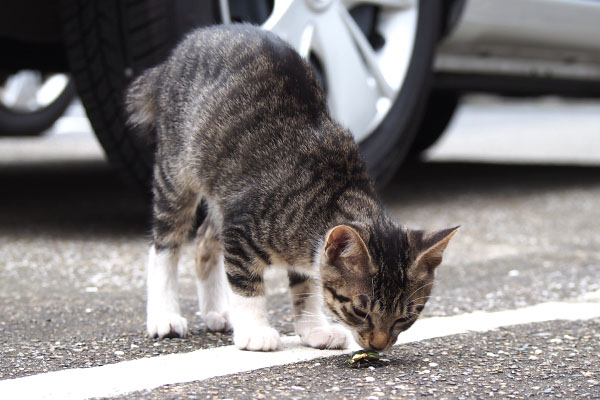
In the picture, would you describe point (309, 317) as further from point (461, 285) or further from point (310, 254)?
point (461, 285)

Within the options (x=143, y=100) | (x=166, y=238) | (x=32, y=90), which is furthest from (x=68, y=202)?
(x=32, y=90)

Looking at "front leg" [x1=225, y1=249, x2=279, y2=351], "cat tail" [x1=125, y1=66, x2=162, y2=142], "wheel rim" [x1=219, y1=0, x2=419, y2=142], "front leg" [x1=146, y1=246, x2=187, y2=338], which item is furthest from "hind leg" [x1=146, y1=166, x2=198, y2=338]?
"wheel rim" [x1=219, y1=0, x2=419, y2=142]

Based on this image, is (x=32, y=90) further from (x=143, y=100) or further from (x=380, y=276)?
(x=380, y=276)

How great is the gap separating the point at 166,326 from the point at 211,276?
421mm

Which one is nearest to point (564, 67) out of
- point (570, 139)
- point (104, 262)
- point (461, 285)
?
point (461, 285)

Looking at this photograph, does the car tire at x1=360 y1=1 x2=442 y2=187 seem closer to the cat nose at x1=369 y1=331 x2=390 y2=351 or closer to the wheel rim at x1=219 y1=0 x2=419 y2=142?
the wheel rim at x1=219 y1=0 x2=419 y2=142

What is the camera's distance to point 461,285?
355 centimetres

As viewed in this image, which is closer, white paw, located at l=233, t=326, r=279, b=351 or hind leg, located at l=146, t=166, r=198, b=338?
white paw, located at l=233, t=326, r=279, b=351

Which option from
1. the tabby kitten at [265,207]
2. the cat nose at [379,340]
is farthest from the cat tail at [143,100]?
the cat nose at [379,340]

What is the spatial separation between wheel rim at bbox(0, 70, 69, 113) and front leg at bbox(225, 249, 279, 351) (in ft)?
18.0

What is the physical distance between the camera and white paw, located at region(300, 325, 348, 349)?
8.98ft

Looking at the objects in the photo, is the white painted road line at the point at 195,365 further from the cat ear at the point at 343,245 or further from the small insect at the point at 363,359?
the cat ear at the point at 343,245

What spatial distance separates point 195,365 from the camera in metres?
2.45

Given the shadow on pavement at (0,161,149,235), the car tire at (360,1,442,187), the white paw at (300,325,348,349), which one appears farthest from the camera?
the shadow on pavement at (0,161,149,235)
